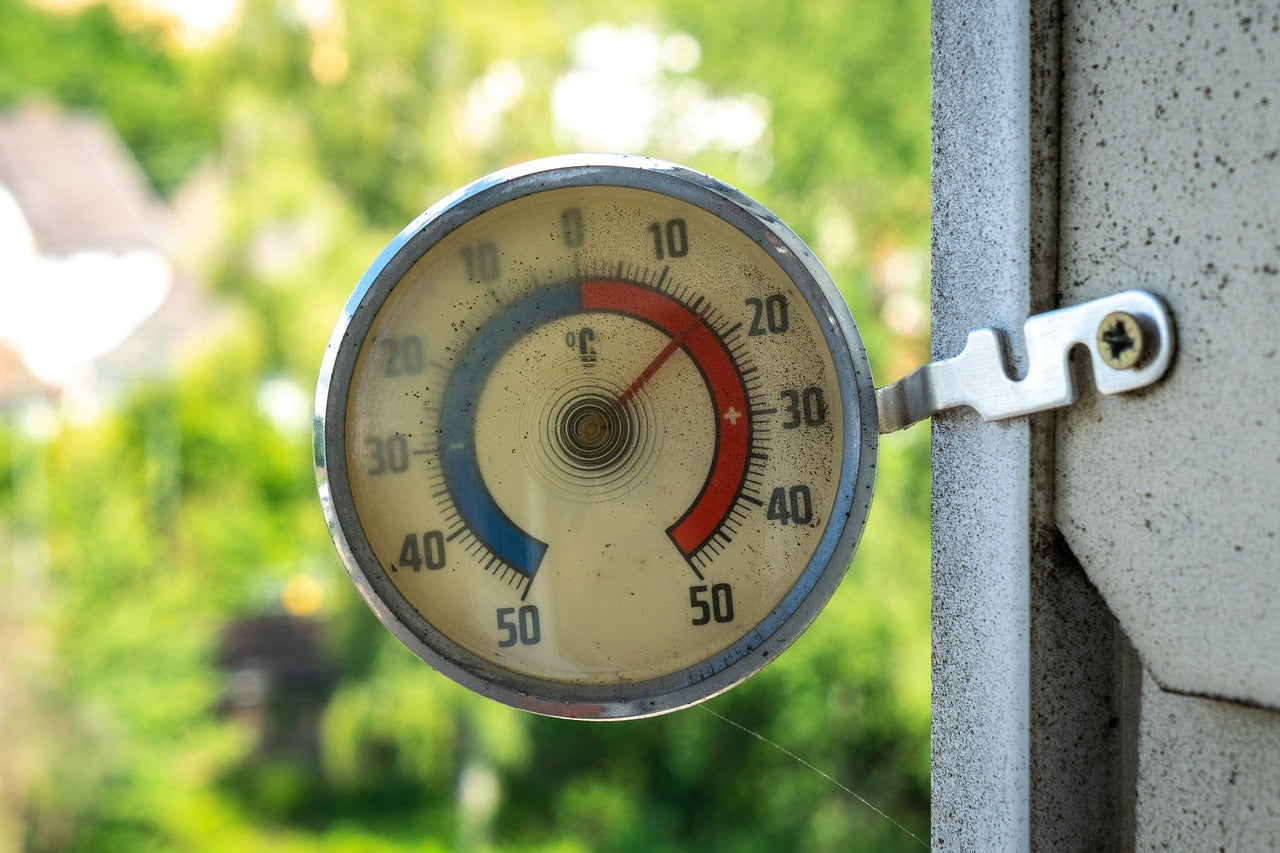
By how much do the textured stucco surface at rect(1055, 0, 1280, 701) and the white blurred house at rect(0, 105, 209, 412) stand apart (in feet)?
29.5

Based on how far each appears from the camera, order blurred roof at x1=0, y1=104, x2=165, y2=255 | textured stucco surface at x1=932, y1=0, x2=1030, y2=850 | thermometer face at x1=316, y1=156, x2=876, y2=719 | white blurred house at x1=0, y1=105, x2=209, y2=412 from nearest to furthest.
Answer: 1. textured stucco surface at x1=932, y1=0, x2=1030, y2=850
2. thermometer face at x1=316, y1=156, x2=876, y2=719
3. white blurred house at x1=0, y1=105, x2=209, y2=412
4. blurred roof at x1=0, y1=104, x2=165, y2=255

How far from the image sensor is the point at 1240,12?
2.05 ft

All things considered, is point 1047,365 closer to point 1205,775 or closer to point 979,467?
point 979,467

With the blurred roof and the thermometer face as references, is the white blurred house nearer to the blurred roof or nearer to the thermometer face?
the blurred roof

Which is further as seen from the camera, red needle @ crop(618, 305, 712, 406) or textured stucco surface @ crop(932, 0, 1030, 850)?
red needle @ crop(618, 305, 712, 406)

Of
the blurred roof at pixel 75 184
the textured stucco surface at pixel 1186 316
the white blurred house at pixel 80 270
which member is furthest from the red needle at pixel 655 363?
the blurred roof at pixel 75 184

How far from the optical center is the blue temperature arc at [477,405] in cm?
94

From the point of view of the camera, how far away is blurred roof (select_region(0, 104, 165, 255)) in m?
10.3

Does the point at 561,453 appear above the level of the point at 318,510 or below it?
above

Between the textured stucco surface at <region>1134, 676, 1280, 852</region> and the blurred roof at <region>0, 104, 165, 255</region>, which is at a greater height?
the blurred roof at <region>0, 104, 165, 255</region>

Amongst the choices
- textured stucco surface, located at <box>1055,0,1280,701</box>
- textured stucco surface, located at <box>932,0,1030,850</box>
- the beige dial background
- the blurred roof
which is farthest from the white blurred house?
textured stucco surface, located at <box>1055,0,1280,701</box>

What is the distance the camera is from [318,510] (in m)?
7.82

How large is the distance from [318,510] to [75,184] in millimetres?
5430

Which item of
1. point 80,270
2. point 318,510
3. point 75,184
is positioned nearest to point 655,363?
point 318,510
